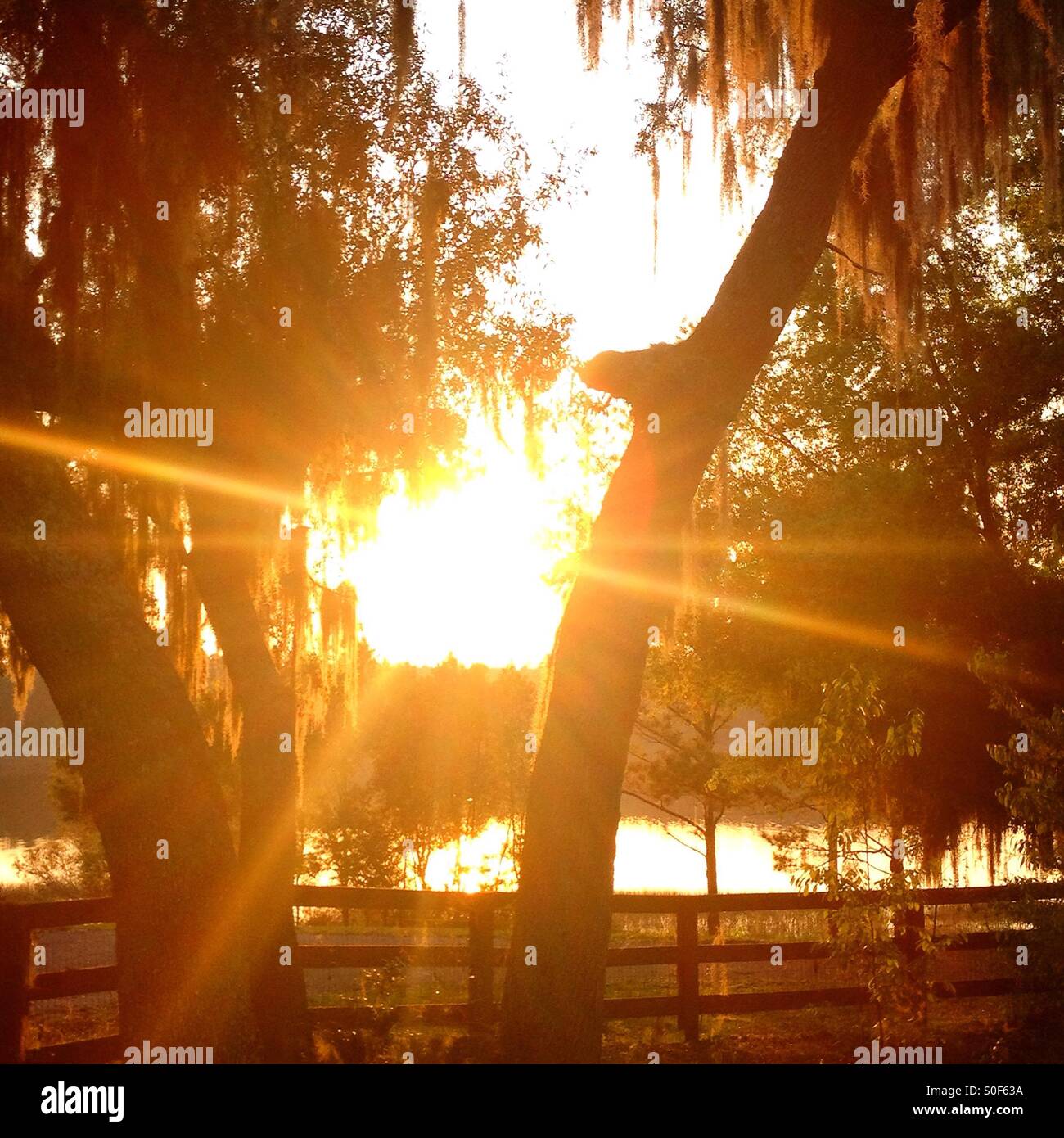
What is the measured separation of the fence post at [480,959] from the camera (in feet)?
29.6

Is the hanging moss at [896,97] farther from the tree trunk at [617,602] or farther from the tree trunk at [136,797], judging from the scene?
the tree trunk at [136,797]

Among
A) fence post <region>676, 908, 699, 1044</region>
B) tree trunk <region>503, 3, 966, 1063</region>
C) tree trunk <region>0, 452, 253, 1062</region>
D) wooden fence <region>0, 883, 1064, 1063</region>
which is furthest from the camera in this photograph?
fence post <region>676, 908, 699, 1044</region>

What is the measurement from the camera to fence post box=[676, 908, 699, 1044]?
31.3ft

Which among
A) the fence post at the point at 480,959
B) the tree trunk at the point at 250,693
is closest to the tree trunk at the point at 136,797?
the tree trunk at the point at 250,693

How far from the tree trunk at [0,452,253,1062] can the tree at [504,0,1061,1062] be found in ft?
5.44

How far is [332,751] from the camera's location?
18984 mm

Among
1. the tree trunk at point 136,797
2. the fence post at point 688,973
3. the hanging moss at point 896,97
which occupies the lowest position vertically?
the fence post at point 688,973

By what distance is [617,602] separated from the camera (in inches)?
242

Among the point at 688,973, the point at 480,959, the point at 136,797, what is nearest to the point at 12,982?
the point at 136,797

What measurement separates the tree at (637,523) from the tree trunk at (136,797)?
5.44ft

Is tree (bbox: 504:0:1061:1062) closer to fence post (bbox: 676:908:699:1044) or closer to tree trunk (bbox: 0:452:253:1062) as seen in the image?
tree trunk (bbox: 0:452:253:1062)

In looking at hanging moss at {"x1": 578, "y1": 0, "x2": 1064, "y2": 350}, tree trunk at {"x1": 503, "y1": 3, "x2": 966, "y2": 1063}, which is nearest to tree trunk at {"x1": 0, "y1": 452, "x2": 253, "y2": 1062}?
tree trunk at {"x1": 503, "y1": 3, "x2": 966, "y2": 1063}

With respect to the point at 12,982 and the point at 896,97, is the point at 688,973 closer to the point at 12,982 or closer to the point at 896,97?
the point at 12,982
